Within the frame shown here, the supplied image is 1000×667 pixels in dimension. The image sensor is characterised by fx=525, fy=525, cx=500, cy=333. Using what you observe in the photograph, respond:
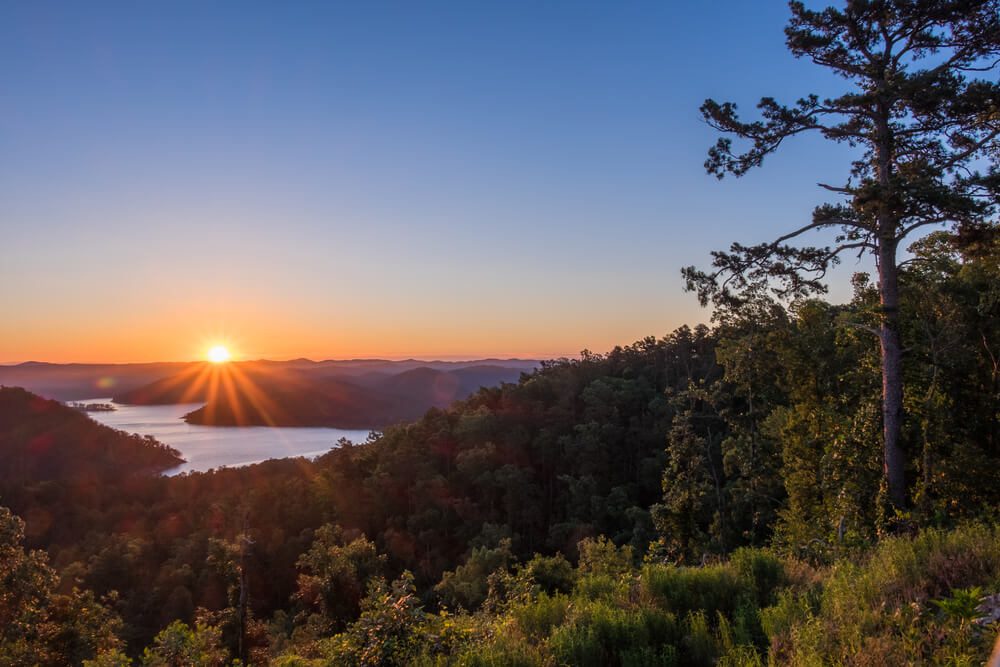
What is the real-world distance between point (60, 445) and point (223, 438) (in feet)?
138

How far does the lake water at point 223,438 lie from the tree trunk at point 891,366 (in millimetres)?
79859

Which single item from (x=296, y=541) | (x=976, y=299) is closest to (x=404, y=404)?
(x=296, y=541)

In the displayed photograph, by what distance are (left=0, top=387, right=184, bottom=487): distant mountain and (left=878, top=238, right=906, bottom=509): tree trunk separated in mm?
92843

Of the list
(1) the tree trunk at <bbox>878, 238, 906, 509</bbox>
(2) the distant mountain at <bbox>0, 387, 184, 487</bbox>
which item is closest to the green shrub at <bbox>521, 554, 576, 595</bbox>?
(1) the tree trunk at <bbox>878, 238, 906, 509</bbox>

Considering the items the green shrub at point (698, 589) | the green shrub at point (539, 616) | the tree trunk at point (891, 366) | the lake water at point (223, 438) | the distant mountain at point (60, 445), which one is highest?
the tree trunk at point (891, 366)

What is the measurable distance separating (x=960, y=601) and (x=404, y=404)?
140800mm

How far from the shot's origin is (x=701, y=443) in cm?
2014

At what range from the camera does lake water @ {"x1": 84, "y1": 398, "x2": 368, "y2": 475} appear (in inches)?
3910

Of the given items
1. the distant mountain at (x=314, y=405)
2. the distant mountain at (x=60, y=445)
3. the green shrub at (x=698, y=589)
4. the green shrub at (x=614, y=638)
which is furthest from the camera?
the distant mountain at (x=314, y=405)

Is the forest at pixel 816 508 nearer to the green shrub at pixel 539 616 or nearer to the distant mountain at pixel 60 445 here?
the green shrub at pixel 539 616

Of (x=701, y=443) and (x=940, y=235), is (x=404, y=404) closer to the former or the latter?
(x=701, y=443)

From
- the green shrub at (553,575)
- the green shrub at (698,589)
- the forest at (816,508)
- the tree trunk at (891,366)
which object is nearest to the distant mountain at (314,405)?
the forest at (816,508)

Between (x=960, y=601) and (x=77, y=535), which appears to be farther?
(x=77, y=535)

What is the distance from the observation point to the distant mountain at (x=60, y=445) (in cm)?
8231
